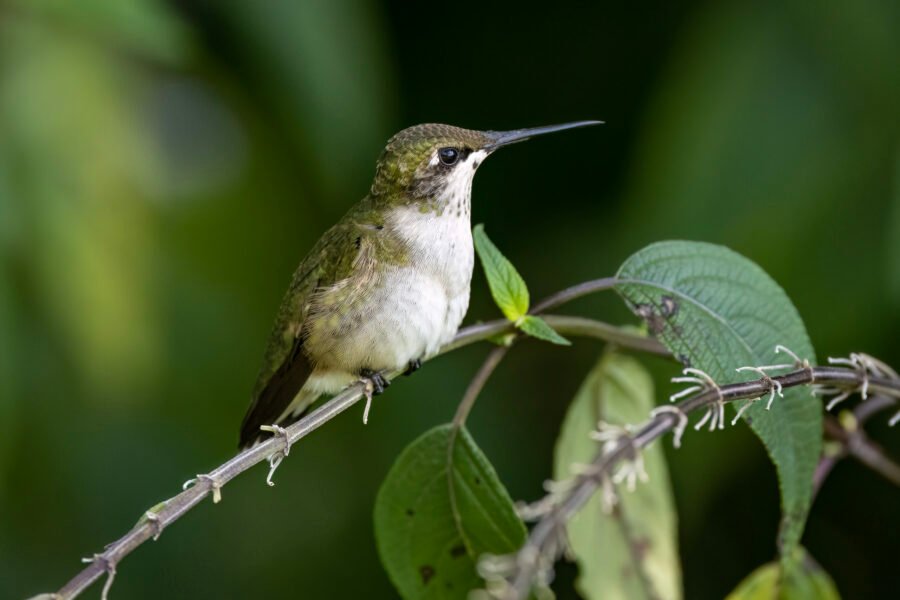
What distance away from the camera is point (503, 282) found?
155 cm

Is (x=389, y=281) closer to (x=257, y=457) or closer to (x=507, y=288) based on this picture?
→ (x=507, y=288)

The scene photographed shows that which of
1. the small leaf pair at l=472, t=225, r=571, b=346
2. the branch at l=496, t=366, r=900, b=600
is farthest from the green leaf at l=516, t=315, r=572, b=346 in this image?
the branch at l=496, t=366, r=900, b=600

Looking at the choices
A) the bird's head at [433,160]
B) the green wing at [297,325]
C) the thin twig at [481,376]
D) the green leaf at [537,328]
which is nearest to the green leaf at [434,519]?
the thin twig at [481,376]

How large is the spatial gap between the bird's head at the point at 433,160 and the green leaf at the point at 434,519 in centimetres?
44

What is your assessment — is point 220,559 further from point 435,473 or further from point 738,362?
point 738,362

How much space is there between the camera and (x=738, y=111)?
2947mm

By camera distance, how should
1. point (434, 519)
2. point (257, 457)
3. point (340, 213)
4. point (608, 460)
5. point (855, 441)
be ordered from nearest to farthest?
point (608, 460), point (257, 457), point (434, 519), point (855, 441), point (340, 213)

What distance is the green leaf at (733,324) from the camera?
1.48 meters

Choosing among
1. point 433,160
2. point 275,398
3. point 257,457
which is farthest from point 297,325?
point 257,457

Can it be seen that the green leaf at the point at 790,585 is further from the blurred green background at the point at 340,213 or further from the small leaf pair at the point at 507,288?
the blurred green background at the point at 340,213

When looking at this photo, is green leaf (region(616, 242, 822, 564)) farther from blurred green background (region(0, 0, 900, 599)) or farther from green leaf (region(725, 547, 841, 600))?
blurred green background (region(0, 0, 900, 599))

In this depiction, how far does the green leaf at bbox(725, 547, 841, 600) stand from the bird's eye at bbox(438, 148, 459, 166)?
0.77m

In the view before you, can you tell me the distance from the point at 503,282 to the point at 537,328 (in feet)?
0.29

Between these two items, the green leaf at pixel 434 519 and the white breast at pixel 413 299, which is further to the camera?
the white breast at pixel 413 299
